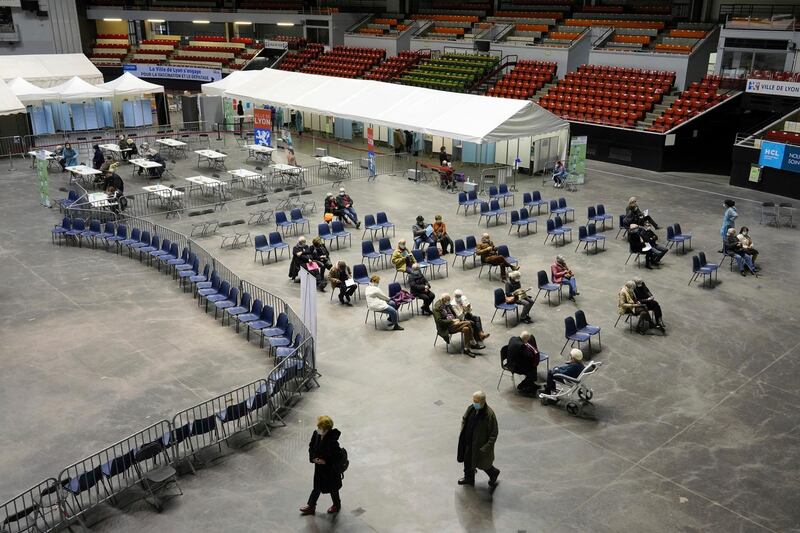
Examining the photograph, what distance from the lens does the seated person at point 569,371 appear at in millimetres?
12439

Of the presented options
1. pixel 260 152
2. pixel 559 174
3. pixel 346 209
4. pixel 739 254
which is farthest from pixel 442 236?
pixel 260 152

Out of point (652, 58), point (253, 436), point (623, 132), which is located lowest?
point (253, 436)

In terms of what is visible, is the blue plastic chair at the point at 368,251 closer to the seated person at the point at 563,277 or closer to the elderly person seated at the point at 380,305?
the elderly person seated at the point at 380,305

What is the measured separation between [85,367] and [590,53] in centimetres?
3313

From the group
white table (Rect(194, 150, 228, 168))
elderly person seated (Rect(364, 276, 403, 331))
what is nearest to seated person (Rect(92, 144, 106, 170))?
white table (Rect(194, 150, 228, 168))

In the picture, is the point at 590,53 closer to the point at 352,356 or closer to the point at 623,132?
the point at 623,132

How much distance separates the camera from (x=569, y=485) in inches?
411

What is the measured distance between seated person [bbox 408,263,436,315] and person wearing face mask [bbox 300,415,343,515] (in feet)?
24.0

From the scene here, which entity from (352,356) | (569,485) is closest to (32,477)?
(352,356)

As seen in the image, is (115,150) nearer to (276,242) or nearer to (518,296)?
(276,242)

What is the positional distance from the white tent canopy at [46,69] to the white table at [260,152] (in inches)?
615

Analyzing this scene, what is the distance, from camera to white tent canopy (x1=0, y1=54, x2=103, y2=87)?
133 feet

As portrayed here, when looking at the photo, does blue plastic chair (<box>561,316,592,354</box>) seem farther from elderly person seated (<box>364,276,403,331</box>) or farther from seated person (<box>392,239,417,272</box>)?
seated person (<box>392,239,417,272</box>)

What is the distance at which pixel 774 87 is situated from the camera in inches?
1168
